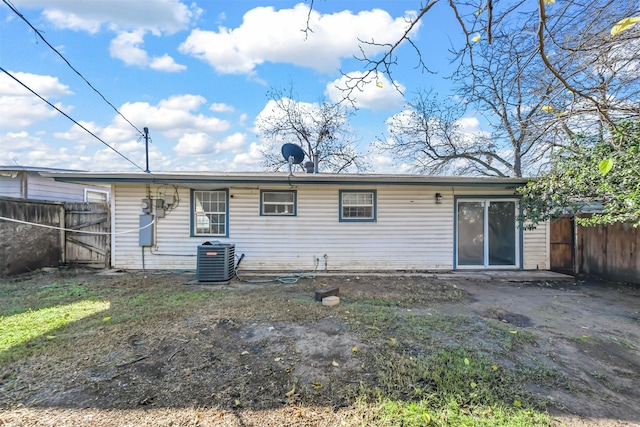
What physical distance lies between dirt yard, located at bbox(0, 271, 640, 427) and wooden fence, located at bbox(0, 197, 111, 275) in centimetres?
181

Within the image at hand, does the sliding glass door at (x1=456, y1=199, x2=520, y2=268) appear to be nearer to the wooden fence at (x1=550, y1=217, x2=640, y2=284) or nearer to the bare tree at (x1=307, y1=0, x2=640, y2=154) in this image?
the wooden fence at (x1=550, y1=217, x2=640, y2=284)

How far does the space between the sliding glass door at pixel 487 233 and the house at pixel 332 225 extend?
1.1 inches

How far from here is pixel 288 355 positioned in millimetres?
3039

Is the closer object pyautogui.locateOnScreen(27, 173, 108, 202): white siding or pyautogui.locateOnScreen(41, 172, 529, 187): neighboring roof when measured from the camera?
pyautogui.locateOnScreen(41, 172, 529, 187): neighboring roof

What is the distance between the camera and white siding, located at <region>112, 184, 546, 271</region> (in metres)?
7.73

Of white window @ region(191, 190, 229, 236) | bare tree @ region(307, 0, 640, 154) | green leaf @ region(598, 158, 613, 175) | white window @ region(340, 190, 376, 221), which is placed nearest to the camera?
green leaf @ region(598, 158, 613, 175)

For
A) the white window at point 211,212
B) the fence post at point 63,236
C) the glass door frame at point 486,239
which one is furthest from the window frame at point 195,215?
the glass door frame at point 486,239

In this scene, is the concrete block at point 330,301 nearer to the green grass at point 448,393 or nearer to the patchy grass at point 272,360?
the patchy grass at point 272,360

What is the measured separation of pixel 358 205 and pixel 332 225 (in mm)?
876

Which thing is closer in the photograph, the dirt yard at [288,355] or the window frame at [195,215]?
the dirt yard at [288,355]

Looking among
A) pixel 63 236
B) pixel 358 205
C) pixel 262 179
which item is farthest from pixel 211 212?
pixel 63 236

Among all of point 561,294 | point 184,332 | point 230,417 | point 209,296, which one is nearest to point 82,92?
point 209,296

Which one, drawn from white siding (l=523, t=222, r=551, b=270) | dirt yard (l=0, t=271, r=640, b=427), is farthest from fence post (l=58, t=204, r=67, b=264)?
white siding (l=523, t=222, r=551, b=270)

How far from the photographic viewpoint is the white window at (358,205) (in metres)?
7.96
